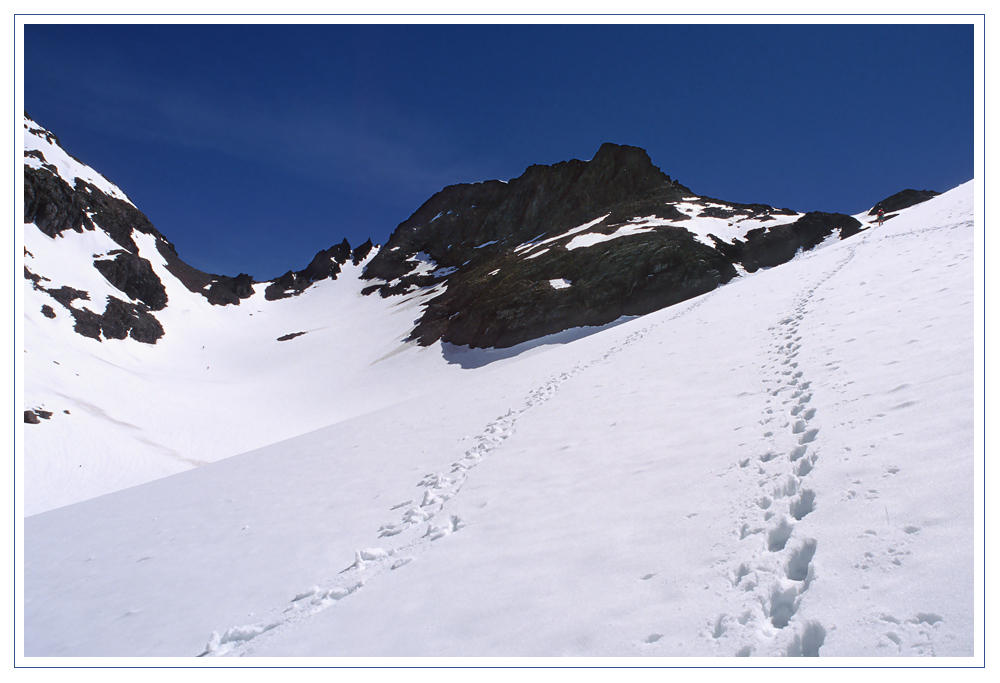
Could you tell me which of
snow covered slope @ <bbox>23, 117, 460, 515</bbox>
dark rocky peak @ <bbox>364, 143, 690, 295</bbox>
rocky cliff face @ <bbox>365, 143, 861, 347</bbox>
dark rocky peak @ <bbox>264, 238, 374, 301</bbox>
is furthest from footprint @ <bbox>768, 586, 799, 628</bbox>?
dark rocky peak @ <bbox>264, 238, 374, 301</bbox>

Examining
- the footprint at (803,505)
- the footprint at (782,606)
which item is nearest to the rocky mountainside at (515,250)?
the footprint at (803,505)

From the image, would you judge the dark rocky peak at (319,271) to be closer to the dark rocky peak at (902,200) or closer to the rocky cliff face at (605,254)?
the rocky cliff face at (605,254)

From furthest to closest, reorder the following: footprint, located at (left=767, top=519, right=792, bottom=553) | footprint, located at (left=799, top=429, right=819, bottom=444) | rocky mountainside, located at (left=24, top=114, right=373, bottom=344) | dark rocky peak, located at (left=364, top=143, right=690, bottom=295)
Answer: dark rocky peak, located at (left=364, top=143, right=690, bottom=295), rocky mountainside, located at (left=24, top=114, right=373, bottom=344), footprint, located at (left=799, top=429, right=819, bottom=444), footprint, located at (left=767, top=519, right=792, bottom=553)

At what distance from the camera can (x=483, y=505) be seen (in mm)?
6879

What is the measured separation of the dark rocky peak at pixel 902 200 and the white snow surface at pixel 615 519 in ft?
218

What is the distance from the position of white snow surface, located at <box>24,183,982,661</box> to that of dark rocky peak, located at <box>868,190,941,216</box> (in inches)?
2616

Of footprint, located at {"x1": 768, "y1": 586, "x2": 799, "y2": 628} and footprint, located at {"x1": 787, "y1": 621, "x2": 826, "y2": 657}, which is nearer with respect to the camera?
footprint, located at {"x1": 787, "y1": 621, "x2": 826, "y2": 657}

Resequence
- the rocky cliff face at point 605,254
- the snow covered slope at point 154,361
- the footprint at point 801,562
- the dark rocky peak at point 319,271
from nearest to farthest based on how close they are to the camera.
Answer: the footprint at point 801,562, the snow covered slope at point 154,361, the rocky cliff face at point 605,254, the dark rocky peak at point 319,271

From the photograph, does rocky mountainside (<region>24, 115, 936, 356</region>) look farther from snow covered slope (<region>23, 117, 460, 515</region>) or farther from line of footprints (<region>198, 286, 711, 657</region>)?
line of footprints (<region>198, 286, 711, 657</region>)

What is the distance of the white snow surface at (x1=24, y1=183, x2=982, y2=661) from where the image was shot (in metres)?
3.68

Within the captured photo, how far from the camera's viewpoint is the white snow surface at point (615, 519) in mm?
3684

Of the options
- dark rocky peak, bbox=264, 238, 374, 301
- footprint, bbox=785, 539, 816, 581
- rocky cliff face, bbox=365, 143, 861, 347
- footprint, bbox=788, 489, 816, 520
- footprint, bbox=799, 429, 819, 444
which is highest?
dark rocky peak, bbox=264, 238, 374, 301

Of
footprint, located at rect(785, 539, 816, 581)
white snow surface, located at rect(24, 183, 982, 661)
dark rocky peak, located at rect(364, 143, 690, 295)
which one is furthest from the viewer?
dark rocky peak, located at rect(364, 143, 690, 295)
